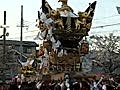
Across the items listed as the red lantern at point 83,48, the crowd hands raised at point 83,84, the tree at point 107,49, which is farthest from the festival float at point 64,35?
the tree at point 107,49

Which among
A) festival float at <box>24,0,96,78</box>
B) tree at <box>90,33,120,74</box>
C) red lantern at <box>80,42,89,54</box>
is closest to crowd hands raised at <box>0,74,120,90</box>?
festival float at <box>24,0,96,78</box>

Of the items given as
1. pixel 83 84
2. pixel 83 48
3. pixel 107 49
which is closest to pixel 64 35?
pixel 83 48

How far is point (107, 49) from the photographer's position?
5903cm

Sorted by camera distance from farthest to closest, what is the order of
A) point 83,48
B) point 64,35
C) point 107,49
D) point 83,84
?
1. point 107,49
2. point 83,48
3. point 64,35
4. point 83,84

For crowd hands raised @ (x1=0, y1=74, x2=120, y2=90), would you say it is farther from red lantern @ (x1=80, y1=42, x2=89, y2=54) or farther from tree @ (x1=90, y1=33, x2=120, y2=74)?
tree @ (x1=90, y1=33, x2=120, y2=74)

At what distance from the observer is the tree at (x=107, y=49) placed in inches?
2181

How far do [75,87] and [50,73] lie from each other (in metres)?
2.91

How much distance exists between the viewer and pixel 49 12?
24141 millimetres

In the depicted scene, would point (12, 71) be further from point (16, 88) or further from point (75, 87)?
point (75, 87)

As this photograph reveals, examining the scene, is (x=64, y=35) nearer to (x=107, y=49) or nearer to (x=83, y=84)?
(x=83, y=84)

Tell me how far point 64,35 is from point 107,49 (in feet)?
117

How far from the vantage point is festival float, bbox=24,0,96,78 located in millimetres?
23766

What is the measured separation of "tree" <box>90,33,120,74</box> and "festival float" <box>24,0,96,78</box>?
2981 cm

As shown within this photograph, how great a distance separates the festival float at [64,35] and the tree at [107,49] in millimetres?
29813
